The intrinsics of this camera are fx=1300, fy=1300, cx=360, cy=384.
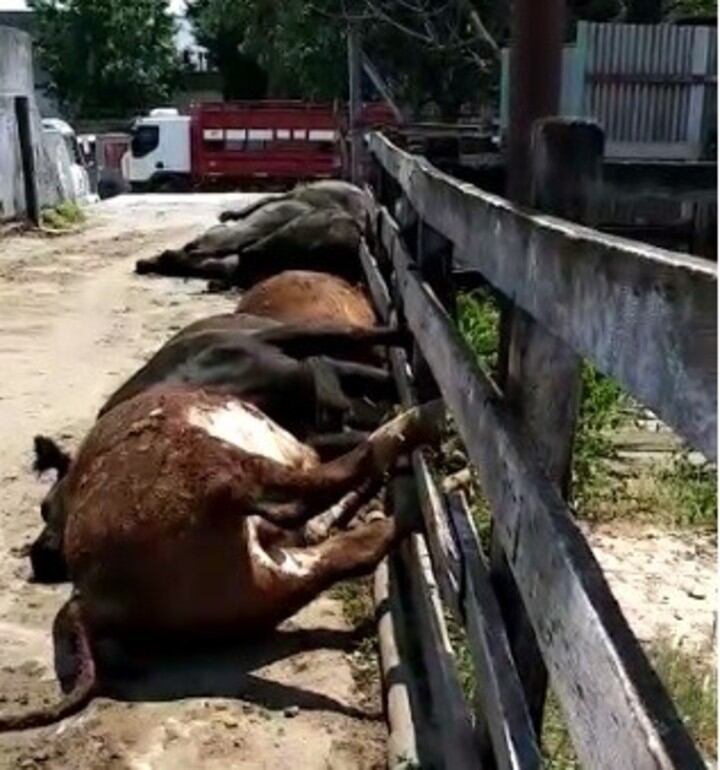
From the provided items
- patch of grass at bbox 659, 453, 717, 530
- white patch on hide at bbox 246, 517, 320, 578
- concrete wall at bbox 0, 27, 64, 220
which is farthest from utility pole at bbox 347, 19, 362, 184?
white patch on hide at bbox 246, 517, 320, 578

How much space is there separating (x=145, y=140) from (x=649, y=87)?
72.3ft

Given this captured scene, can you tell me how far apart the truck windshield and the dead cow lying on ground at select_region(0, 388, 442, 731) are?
90.5 feet

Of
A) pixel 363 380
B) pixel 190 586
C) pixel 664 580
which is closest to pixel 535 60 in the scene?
pixel 363 380

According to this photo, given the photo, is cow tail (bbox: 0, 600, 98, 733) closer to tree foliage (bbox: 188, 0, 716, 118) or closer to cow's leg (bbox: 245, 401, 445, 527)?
cow's leg (bbox: 245, 401, 445, 527)

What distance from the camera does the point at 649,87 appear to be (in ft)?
33.8

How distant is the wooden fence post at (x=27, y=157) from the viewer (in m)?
19.2

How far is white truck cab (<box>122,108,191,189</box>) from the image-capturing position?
3030 cm

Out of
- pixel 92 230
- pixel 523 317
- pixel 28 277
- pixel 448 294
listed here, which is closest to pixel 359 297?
pixel 448 294

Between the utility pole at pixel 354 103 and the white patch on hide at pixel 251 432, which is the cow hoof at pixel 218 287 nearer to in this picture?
the white patch on hide at pixel 251 432

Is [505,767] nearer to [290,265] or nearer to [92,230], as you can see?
[290,265]

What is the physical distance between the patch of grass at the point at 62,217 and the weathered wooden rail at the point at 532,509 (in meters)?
15.4

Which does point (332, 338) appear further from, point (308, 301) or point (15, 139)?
point (15, 139)

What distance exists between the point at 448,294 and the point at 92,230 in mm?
14391

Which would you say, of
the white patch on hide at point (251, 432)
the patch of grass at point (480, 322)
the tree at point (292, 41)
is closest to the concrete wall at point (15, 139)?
the tree at point (292, 41)
